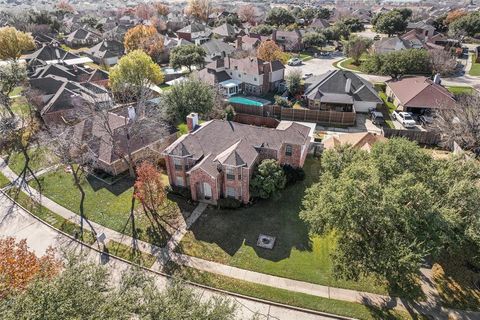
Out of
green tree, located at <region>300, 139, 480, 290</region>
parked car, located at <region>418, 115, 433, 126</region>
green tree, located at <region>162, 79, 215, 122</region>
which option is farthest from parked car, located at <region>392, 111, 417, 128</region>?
green tree, located at <region>162, 79, 215, 122</region>

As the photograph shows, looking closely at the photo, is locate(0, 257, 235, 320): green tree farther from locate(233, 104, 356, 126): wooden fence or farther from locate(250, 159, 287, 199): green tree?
locate(233, 104, 356, 126): wooden fence

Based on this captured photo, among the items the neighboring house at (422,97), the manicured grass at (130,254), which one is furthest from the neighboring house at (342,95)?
the manicured grass at (130,254)

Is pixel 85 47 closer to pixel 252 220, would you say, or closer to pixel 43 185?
pixel 43 185

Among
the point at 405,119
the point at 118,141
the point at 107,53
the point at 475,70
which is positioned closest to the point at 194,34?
the point at 107,53

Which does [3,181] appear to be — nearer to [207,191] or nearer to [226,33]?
[207,191]

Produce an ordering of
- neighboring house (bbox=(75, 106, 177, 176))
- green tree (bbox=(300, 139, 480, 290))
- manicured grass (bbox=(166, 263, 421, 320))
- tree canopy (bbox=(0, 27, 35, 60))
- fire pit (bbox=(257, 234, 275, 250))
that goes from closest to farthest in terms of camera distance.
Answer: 1. green tree (bbox=(300, 139, 480, 290))
2. manicured grass (bbox=(166, 263, 421, 320))
3. fire pit (bbox=(257, 234, 275, 250))
4. neighboring house (bbox=(75, 106, 177, 176))
5. tree canopy (bbox=(0, 27, 35, 60))
